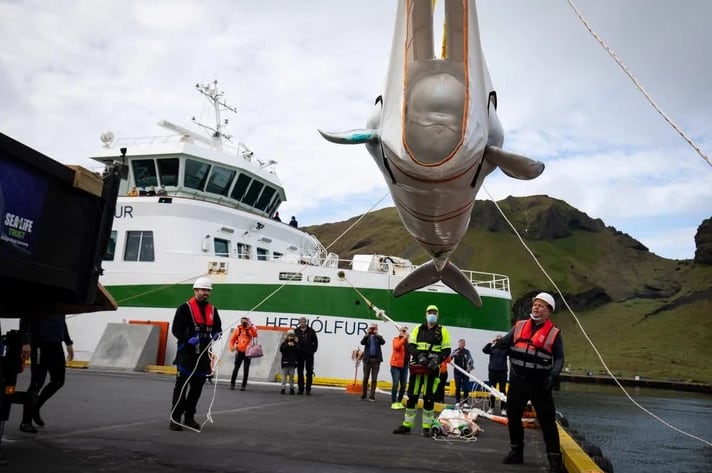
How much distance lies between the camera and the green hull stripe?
49.5ft

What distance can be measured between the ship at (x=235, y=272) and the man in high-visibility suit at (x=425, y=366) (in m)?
7.01

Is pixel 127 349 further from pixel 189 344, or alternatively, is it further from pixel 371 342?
pixel 189 344

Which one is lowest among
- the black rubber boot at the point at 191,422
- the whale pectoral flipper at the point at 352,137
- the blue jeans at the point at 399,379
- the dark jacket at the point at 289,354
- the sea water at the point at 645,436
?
the sea water at the point at 645,436

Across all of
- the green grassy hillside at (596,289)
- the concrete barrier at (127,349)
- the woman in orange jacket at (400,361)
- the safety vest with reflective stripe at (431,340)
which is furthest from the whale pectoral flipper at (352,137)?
the green grassy hillside at (596,289)

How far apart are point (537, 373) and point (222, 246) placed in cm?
1342

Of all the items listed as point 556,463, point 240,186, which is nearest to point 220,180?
point 240,186

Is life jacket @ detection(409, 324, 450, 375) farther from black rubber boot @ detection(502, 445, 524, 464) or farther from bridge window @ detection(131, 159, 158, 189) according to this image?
bridge window @ detection(131, 159, 158, 189)

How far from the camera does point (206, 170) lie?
57.0 ft

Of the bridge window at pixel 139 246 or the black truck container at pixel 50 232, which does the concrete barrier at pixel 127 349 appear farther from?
the black truck container at pixel 50 232

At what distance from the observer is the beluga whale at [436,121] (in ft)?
9.47

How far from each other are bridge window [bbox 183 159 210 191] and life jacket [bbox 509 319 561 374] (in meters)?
14.2

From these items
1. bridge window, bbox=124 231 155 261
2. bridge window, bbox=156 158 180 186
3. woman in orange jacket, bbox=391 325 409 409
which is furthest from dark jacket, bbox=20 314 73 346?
bridge window, bbox=156 158 180 186

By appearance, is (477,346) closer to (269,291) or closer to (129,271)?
(269,291)

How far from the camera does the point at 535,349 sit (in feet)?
16.0
